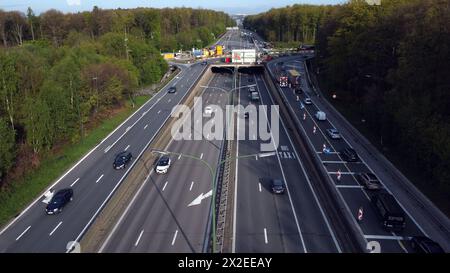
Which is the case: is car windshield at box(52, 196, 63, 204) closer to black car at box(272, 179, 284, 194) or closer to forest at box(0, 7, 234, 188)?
forest at box(0, 7, 234, 188)

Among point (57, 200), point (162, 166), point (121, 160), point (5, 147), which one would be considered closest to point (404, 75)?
point (162, 166)

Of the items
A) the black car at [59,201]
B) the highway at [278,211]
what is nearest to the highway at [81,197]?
the black car at [59,201]

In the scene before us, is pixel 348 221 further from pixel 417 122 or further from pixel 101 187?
pixel 101 187

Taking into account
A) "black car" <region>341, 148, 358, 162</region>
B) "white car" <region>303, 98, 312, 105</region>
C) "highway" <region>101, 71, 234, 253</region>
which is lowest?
"highway" <region>101, 71, 234, 253</region>

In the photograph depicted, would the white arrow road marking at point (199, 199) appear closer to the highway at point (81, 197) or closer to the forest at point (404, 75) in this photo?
the highway at point (81, 197)

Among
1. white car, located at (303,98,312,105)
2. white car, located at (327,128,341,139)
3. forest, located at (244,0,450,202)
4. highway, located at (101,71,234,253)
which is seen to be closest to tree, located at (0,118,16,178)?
highway, located at (101,71,234,253)

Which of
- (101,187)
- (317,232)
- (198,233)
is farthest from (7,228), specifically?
(317,232)
